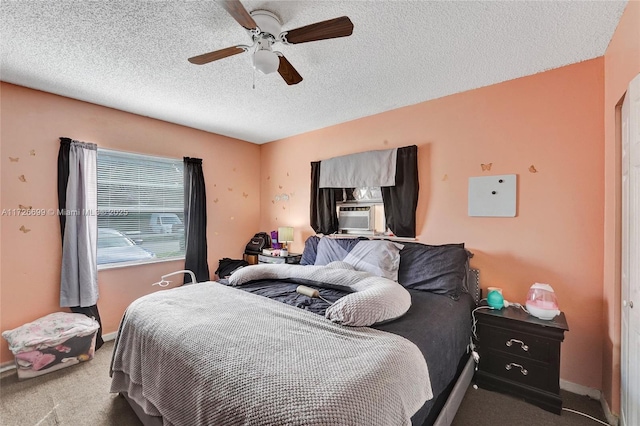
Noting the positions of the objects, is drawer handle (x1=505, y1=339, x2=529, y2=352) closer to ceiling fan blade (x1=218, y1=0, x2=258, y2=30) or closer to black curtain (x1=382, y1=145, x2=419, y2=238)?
black curtain (x1=382, y1=145, x2=419, y2=238)

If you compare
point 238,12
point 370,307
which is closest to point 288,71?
point 238,12

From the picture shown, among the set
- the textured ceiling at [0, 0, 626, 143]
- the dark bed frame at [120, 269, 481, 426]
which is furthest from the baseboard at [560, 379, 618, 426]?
the textured ceiling at [0, 0, 626, 143]

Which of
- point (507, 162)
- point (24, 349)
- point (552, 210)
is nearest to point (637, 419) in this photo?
point (552, 210)

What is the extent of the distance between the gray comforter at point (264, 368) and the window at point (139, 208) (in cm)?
165

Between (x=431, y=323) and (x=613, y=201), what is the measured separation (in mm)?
1482

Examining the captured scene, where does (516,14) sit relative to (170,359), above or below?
above

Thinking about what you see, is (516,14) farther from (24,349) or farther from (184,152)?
(24,349)

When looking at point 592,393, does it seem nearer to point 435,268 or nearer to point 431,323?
point 435,268

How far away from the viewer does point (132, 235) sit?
324cm

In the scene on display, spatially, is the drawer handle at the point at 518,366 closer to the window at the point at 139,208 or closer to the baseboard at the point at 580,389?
the baseboard at the point at 580,389

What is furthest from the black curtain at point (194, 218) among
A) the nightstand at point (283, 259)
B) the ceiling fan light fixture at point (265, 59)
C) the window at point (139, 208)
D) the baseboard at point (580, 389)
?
the baseboard at point (580, 389)

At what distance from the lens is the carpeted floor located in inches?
70.7

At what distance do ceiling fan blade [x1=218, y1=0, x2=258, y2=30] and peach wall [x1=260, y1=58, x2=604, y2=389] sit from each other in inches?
79.6

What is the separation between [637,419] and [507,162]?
1787mm
